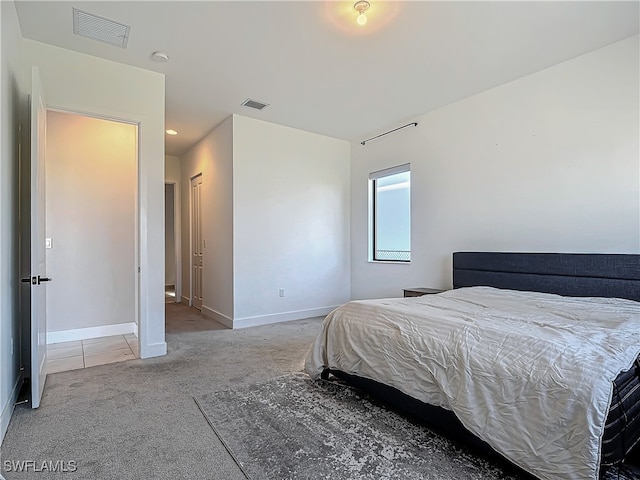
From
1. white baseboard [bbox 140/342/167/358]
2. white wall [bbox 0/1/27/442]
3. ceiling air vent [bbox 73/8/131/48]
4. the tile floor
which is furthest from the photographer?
white baseboard [bbox 140/342/167/358]

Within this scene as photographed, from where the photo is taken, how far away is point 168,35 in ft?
9.25

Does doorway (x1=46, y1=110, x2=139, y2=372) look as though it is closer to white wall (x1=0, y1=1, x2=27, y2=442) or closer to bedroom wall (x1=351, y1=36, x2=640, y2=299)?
white wall (x1=0, y1=1, x2=27, y2=442)

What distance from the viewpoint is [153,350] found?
342 centimetres

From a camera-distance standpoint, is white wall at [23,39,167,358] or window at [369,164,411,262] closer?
white wall at [23,39,167,358]

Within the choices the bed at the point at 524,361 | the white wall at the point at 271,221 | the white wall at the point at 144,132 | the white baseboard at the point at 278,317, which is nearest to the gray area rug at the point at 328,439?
the bed at the point at 524,361

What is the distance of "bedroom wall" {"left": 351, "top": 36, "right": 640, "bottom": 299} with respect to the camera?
291 centimetres

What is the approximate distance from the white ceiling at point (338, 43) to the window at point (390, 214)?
1228 mm

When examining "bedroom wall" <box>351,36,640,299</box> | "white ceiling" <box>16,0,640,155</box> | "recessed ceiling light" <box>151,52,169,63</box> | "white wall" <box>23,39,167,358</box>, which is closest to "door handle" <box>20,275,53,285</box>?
"white wall" <box>23,39,167,358</box>

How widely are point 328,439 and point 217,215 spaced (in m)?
3.86

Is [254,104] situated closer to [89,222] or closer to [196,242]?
[89,222]

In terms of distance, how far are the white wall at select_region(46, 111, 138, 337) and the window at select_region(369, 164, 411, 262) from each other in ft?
11.4

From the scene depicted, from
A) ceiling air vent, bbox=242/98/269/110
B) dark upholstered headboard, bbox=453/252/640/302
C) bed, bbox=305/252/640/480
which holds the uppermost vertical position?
ceiling air vent, bbox=242/98/269/110

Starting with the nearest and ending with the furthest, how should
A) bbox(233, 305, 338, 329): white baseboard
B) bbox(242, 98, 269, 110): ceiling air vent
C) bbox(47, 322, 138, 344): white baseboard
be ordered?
bbox(47, 322, 138, 344): white baseboard < bbox(242, 98, 269, 110): ceiling air vent < bbox(233, 305, 338, 329): white baseboard

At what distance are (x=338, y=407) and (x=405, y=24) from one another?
9.49 feet
